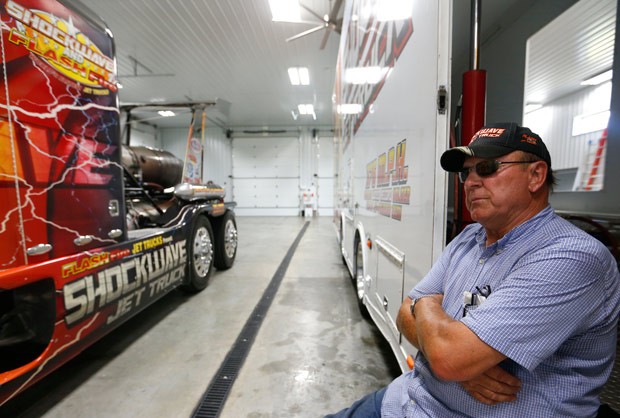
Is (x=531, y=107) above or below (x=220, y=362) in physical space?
above

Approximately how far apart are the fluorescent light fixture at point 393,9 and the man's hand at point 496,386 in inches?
62.2

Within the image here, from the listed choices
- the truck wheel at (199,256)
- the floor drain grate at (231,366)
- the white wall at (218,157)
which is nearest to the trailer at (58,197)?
the floor drain grate at (231,366)

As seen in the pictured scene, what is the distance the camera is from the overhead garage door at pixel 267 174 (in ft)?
47.2

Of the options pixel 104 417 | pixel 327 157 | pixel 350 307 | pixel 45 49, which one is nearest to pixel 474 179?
pixel 45 49

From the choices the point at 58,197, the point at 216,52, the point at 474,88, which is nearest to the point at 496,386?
the point at 474,88

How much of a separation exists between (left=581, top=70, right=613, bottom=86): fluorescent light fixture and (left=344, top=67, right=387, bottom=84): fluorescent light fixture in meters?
1.18

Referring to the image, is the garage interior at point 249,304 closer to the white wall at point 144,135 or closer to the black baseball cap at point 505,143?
the black baseball cap at point 505,143

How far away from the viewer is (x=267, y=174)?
14453mm

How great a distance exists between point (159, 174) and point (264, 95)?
7419 mm

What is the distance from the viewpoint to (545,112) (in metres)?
1.98

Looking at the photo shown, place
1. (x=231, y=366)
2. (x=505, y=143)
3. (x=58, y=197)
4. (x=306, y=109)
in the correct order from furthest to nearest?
1. (x=306, y=109)
2. (x=231, y=366)
3. (x=58, y=197)
4. (x=505, y=143)

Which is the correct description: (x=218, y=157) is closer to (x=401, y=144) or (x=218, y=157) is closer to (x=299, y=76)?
(x=299, y=76)

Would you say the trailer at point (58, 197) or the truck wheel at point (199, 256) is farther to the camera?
the truck wheel at point (199, 256)

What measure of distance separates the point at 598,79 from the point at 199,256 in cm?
380
